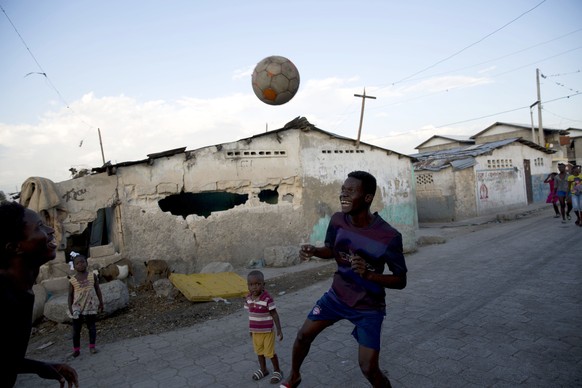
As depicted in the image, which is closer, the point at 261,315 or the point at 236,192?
the point at 261,315

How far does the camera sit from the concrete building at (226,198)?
8.07 m

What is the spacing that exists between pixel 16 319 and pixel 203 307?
16.0 feet

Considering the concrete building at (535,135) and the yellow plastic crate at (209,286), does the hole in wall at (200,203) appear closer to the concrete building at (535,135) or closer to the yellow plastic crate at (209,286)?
the yellow plastic crate at (209,286)

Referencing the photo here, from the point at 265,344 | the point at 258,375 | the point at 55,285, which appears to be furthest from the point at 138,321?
the point at 265,344

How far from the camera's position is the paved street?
139 inches

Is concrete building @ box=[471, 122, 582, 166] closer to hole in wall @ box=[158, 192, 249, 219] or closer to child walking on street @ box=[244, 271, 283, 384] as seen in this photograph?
hole in wall @ box=[158, 192, 249, 219]

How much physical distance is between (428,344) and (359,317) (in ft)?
5.94

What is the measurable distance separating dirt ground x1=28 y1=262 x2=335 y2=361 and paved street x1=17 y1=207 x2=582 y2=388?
1.12 ft

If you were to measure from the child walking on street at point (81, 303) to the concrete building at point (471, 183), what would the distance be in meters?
15.8

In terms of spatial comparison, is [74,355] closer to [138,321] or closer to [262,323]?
[138,321]

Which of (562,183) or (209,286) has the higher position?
(562,183)

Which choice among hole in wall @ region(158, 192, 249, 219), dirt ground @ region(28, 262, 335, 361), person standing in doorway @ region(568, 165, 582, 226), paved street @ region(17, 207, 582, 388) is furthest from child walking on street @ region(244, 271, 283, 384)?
person standing in doorway @ region(568, 165, 582, 226)

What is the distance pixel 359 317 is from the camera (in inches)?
113

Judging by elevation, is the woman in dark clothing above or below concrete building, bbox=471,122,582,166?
below
